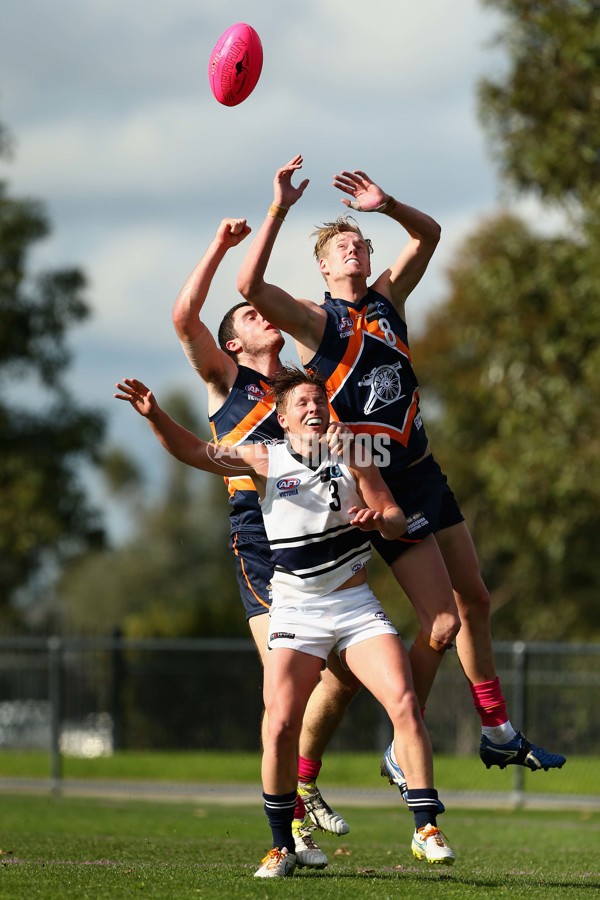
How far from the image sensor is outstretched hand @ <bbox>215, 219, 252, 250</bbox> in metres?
7.14

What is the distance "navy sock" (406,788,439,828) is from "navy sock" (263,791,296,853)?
22.0 inches

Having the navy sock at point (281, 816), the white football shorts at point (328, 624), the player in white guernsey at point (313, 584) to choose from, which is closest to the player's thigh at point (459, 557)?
the player in white guernsey at point (313, 584)

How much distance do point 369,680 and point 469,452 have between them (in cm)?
3122

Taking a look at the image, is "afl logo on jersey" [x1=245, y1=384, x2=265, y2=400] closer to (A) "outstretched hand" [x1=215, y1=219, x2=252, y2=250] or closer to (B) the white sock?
(A) "outstretched hand" [x1=215, y1=219, x2=252, y2=250]

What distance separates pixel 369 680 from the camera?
6141 millimetres

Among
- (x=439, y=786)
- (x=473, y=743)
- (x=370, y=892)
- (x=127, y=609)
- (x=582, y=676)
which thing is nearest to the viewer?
(x=370, y=892)

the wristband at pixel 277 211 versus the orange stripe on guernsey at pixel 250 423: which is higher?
the wristband at pixel 277 211

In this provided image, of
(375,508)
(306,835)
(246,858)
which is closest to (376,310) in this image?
(375,508)

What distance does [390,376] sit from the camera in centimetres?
689

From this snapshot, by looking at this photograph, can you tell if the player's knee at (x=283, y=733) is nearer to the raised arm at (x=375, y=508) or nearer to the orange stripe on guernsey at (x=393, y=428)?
the raised arm at (x=375, y=508)

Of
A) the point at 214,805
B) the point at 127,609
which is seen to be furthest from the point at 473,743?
the point at 127,609

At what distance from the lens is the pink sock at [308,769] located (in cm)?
743

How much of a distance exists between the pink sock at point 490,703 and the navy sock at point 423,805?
127 centimetres

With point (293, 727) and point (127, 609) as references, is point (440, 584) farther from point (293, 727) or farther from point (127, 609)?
point (127, 609)
